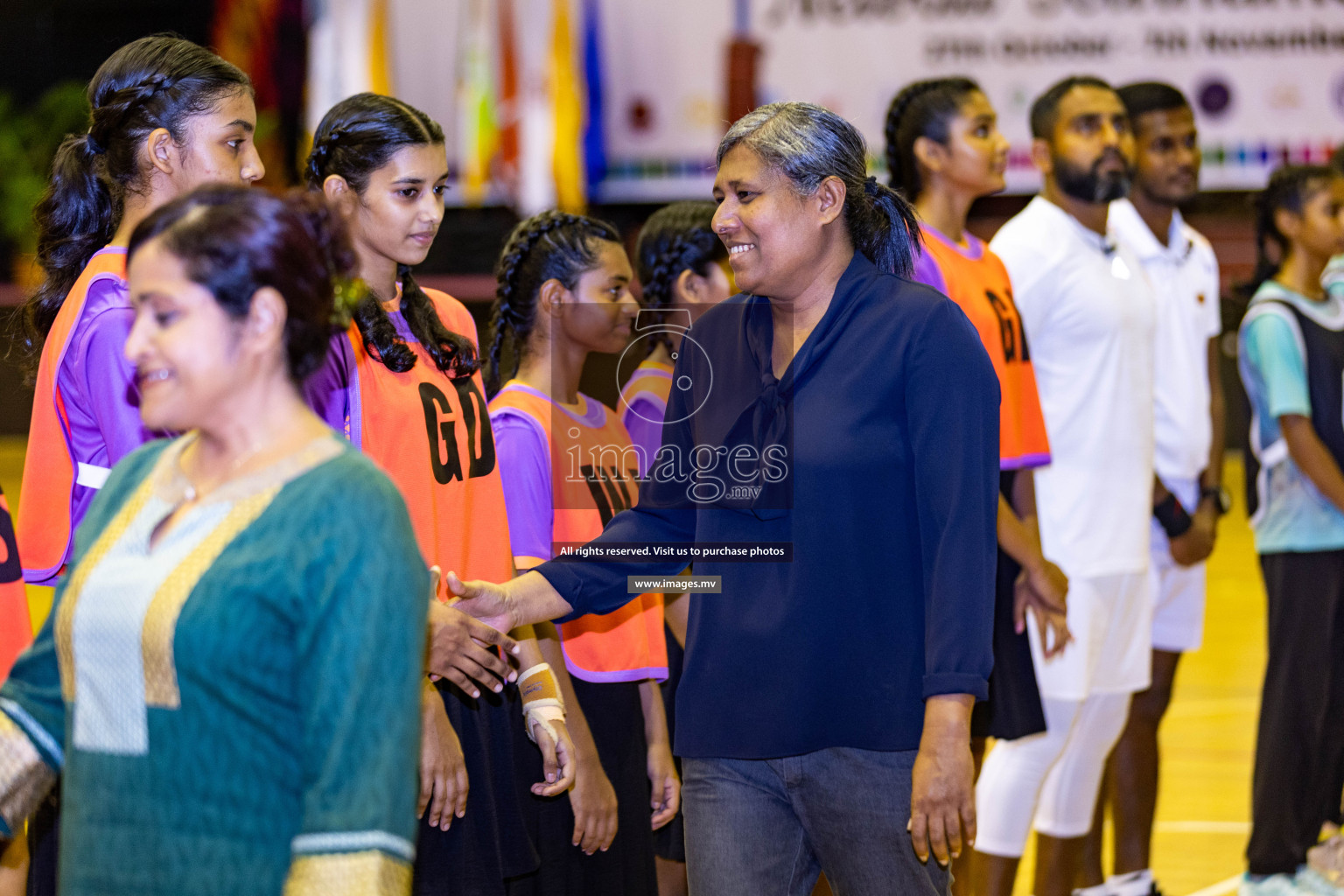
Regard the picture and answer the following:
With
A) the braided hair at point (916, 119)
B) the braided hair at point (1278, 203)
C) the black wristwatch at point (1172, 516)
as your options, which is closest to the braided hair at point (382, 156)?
the braided hair at point (916, 119)

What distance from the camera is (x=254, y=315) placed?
56.2 inches

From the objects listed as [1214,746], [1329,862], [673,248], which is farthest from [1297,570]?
[673,248]

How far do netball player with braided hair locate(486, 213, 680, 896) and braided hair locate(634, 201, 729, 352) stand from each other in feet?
1.17

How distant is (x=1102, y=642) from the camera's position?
3.47 m

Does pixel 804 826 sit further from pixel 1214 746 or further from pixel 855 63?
pixel 855 63

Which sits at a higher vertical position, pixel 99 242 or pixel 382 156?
pixel 382 156

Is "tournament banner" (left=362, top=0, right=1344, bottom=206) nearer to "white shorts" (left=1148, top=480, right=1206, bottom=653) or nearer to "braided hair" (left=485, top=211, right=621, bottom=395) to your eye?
"white shorts" (left=1148, top=480, right=1206, bottom=653)

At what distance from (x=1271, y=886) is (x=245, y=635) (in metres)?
3.24

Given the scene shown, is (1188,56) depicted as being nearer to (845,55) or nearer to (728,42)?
(845,55)

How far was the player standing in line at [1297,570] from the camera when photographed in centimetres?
381

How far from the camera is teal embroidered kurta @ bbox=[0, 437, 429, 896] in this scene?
1345 millimetres

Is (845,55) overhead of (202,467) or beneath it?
overhead

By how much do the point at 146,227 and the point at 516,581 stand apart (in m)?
0.86

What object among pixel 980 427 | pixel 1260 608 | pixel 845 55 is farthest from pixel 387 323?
pixel 845 55
